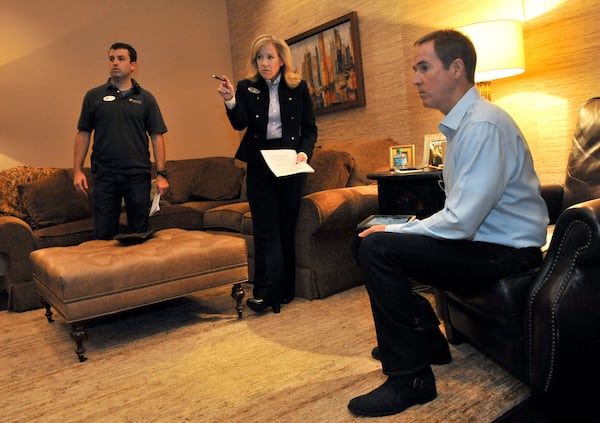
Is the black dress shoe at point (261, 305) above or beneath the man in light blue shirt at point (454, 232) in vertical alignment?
beneath

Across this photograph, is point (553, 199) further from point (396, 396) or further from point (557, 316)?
point (396, 396)

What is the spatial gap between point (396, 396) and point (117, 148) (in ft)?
7.27

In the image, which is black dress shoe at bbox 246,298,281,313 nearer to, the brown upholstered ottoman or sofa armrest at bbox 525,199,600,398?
the brown upholstered ottoman

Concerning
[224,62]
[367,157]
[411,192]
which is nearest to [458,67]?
[411,192]

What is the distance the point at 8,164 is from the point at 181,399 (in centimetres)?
333

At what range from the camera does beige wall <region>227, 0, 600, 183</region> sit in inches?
102

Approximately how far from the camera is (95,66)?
4715mm

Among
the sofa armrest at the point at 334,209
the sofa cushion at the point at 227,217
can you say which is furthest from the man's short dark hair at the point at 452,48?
the sofa cushion at the point at 227,217

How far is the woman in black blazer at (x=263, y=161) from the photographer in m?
2.79

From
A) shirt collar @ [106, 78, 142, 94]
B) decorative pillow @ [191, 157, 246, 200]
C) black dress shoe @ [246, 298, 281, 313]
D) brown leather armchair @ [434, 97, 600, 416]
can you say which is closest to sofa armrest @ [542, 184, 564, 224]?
brown leather armchair @ [434, 97, 600, 416]

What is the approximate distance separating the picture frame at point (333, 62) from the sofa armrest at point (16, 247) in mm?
2438

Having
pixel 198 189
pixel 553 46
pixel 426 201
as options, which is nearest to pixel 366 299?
pixel 426 201

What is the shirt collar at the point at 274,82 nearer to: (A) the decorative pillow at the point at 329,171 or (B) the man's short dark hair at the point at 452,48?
(A) the decorative pillow at the point at 329,171

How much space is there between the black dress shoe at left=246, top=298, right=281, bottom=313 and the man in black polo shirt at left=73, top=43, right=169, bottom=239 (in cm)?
→ 89
